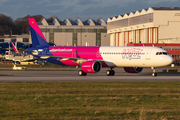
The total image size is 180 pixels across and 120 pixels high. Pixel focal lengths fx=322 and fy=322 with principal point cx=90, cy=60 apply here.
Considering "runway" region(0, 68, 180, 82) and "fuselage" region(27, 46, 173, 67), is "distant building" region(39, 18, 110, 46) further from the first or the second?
"runway" region(0, 68, 180, 82)

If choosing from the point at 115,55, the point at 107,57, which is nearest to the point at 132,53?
the point at 115,55

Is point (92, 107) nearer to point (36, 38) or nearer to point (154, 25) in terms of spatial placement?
point (36, 38)

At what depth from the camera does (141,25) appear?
5192 inches

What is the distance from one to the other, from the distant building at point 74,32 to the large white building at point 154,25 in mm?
28229

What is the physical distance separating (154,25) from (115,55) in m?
81.0

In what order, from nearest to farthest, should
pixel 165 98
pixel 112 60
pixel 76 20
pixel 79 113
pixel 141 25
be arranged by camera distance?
pixel 79 113
pixel 165 98
pixel 112 60
pixel 141 25
pixel 76 20

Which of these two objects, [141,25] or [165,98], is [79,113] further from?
[141,25]

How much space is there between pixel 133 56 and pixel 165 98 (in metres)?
22.0

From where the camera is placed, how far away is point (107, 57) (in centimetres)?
4450

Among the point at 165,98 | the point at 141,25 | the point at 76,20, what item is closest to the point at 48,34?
the point at 76,20

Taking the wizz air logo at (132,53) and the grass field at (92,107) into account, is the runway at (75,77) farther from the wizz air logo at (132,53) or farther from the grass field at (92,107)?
the grass field at (92,107)

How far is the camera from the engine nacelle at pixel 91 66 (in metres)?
42.3

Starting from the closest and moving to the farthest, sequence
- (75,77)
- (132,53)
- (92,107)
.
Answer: (92,107) → (75,77) → (132,53)

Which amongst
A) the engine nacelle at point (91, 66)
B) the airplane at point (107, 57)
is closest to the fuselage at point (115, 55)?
the airplane at point (107, 57)
